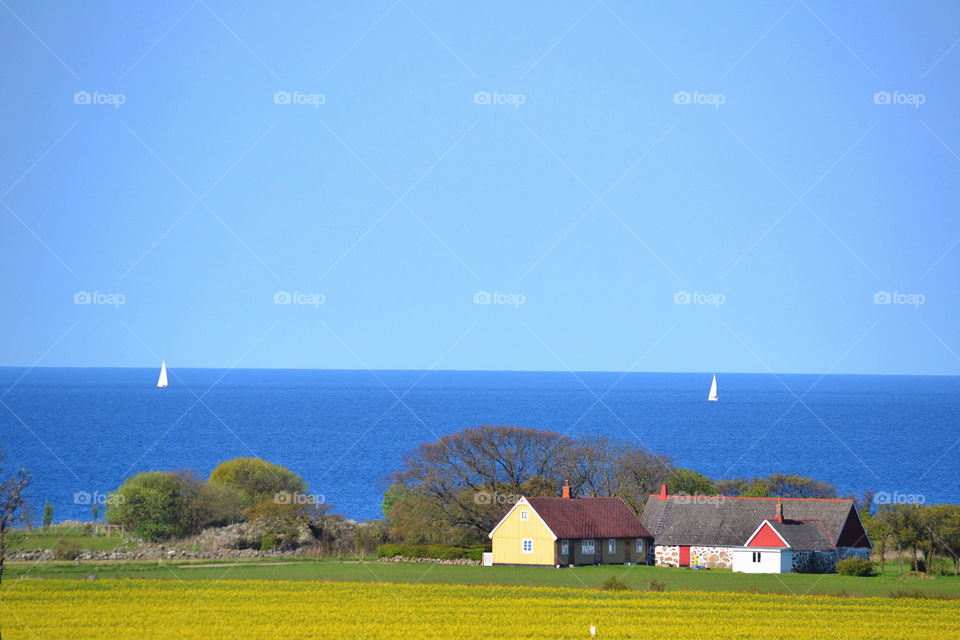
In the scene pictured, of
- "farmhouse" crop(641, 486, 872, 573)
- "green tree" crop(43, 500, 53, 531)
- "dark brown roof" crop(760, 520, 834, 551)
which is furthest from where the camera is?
"green tree" crop(43, 500, 53, 531)

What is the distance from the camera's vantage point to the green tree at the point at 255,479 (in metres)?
79.1

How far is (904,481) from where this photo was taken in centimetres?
13012

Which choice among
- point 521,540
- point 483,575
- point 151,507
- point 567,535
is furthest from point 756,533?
point 151,507

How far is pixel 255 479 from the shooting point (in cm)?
8006

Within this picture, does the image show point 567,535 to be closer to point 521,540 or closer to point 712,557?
point 521,540

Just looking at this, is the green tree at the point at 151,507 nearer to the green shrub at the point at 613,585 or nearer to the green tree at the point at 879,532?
the green shrub at the point at 613,585

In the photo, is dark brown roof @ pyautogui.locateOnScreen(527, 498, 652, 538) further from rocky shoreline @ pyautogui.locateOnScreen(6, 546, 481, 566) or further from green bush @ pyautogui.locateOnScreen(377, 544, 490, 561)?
rocky shoreline @ pyautogui.locateOnScreen(6, 546, 481, 566)

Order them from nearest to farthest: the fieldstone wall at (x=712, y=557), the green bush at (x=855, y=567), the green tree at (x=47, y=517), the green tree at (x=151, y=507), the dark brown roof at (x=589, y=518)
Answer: the green bush at (x=855, y=567)
the dark brown roof at (x=589, y=518)
the fieldstone wall at (x=712, y=557)
the green tree at (x=151, y=507)
the green tree at (x=47, y=517)

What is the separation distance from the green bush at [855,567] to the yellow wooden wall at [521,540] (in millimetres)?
15055

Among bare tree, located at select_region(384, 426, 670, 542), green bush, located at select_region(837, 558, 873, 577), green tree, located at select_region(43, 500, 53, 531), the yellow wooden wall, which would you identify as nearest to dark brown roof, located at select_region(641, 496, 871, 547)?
green bush, located at select_region(837, 558, 873, 577)

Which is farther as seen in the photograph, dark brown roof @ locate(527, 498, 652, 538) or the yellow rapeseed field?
dark brown roof @ locate(527, 498, 652, 538)

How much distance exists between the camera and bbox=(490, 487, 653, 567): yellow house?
66812 mm

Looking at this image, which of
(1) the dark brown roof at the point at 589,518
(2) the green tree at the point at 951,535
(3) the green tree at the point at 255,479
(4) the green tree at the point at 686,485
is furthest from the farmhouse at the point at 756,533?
(3) the green tree at the point at 255,479

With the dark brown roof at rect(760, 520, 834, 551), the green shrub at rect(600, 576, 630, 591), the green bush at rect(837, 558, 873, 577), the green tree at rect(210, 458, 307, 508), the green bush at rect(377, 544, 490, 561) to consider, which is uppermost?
the green tree at rect(210, 458, 307, 508)
